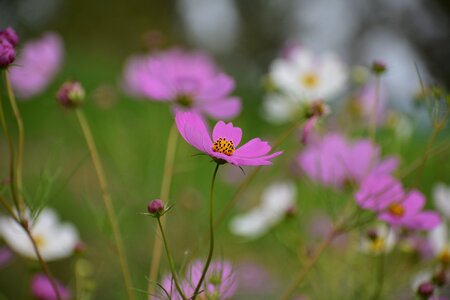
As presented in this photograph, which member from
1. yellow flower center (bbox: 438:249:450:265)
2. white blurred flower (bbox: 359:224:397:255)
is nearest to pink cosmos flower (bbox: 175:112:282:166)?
white blurred flower (bbox: 359:224:397:255)

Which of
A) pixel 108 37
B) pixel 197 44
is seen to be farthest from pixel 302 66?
pixel 108 37

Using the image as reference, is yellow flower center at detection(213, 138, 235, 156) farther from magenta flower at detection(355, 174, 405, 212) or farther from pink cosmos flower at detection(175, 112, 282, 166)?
magenta flower at detection(355, 174, 405, 212)

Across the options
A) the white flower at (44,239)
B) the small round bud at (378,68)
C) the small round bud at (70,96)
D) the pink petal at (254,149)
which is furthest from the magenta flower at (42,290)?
the small round bud at (378,68)

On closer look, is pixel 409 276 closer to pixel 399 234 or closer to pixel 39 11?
pixel 399 234

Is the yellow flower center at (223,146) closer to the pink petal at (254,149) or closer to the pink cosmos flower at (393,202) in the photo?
the pink petal at (254,149)

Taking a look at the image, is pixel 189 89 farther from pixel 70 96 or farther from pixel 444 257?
pixel 444 257

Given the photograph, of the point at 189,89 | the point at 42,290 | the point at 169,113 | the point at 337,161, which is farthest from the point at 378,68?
the point at 169,113
